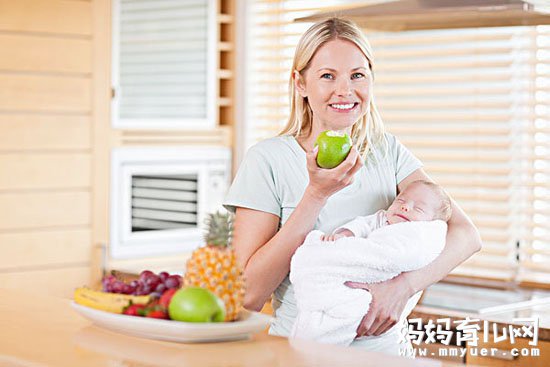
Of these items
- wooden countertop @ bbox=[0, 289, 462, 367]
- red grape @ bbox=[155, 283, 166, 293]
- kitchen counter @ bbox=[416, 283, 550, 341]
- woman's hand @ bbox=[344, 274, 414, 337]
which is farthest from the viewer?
kitchen counter @ bbox=[416, 283, 550, 341]

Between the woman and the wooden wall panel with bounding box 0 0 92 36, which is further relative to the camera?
the wooden wall panel with bounding box 0 0 92 36

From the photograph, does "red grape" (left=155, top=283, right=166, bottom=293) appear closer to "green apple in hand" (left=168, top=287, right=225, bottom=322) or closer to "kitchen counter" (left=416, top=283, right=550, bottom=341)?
"green apple in hand" (left=168, top=287, right=225, bottom=322)

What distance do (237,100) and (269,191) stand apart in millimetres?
2417

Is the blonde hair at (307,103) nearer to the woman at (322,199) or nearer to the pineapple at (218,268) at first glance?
the woman at (322,199)

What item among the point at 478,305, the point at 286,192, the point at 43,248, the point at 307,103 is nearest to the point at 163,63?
the point at 43,248

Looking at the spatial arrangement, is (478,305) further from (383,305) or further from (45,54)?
(45,54)

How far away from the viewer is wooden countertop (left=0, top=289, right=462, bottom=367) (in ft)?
5.23

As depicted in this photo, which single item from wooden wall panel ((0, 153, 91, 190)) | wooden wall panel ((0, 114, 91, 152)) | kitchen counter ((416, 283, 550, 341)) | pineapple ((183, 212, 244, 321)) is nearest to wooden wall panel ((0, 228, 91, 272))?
wooden wall panel ((0, 153, 91, 190))

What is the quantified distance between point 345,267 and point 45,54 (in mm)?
2240

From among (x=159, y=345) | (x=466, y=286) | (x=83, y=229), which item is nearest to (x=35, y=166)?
(x=83, y=229)

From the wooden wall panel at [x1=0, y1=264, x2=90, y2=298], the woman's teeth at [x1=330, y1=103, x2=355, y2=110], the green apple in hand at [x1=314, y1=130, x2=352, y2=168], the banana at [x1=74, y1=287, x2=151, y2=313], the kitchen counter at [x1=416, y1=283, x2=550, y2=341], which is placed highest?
the woman's teeth at [x1=330, y1=103, x2=355, y2=110]

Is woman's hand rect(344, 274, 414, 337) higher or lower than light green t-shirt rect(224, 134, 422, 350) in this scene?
lower

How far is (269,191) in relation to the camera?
222cm

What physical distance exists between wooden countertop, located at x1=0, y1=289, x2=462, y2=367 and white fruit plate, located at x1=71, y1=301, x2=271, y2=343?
0.01m
